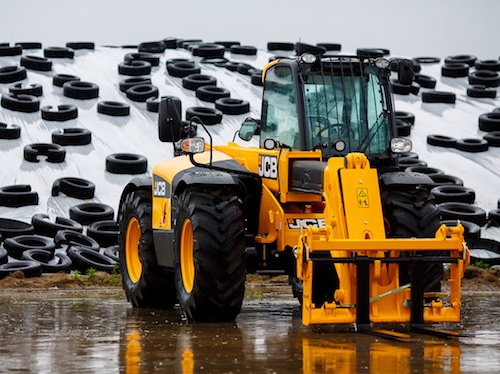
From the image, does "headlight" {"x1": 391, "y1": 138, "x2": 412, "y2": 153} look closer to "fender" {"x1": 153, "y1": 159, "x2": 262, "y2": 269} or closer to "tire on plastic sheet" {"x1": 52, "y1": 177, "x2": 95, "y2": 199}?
"fender" {"x1": 153, "y1": 159, "x2": 262, "y2": 269}

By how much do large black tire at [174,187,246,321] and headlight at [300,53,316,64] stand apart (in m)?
1.75

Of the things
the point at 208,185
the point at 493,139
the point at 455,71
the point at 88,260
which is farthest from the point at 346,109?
the point at 455,71

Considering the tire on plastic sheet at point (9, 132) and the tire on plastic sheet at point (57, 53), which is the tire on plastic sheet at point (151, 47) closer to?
the tire on plastic sheet at point (57, 53)

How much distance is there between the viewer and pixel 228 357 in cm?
897

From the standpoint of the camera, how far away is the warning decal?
34.5ft

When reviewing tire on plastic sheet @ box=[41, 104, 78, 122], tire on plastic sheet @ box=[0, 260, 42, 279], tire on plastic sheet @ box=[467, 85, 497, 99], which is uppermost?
tire on plastic sheet @ box=[467, 85, 497, 99]

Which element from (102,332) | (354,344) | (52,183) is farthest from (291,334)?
(52,183)

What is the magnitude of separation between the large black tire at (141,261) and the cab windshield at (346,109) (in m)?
2.62

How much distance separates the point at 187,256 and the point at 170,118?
148 cm

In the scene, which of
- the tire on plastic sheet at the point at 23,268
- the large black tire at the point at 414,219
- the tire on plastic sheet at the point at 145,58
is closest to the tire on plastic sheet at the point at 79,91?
the tire on plastic sheet at the point at 145,58

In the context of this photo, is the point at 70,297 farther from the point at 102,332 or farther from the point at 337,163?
the point at 337,163

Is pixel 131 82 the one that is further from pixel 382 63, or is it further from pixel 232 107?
pixel 382 63

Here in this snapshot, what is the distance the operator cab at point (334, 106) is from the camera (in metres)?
12.1

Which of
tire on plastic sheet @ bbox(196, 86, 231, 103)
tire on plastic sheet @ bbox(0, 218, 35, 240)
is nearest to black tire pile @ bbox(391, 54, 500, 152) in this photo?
tire on plastic sheet @ bbox(196, 86, 231, 103)
